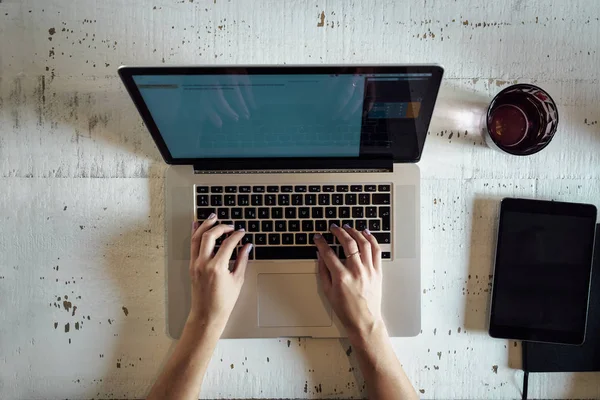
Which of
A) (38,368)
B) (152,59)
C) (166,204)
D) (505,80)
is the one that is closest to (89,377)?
(38,368)

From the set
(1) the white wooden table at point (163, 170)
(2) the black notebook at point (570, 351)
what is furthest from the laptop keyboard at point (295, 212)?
(2) the black notebook at point (570, 351)

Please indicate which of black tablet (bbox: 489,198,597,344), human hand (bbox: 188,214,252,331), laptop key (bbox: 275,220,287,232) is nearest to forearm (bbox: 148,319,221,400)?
human hand (bbox: 188,214,252,331)

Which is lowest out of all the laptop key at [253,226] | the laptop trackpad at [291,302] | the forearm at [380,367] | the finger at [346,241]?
the forearm at [380,367]

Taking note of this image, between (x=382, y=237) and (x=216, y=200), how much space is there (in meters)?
0.36

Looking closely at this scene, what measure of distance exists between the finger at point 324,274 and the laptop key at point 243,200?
190 mm

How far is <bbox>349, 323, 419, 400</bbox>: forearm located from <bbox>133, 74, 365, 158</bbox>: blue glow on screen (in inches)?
15.2

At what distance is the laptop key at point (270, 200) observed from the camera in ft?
2.78

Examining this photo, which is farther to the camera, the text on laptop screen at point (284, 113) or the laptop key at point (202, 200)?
the laptop key at point (202, 200)

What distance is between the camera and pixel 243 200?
85cm

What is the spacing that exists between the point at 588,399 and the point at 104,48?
135 centimetres

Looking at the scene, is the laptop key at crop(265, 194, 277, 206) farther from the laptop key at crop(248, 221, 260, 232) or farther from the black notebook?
the black notebook

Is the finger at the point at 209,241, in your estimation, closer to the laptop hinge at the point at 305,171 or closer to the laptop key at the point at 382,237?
the laptop hinge at the point at 305,171

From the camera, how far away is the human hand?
816 mm

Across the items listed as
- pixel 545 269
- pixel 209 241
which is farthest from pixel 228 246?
pixel 545 269
